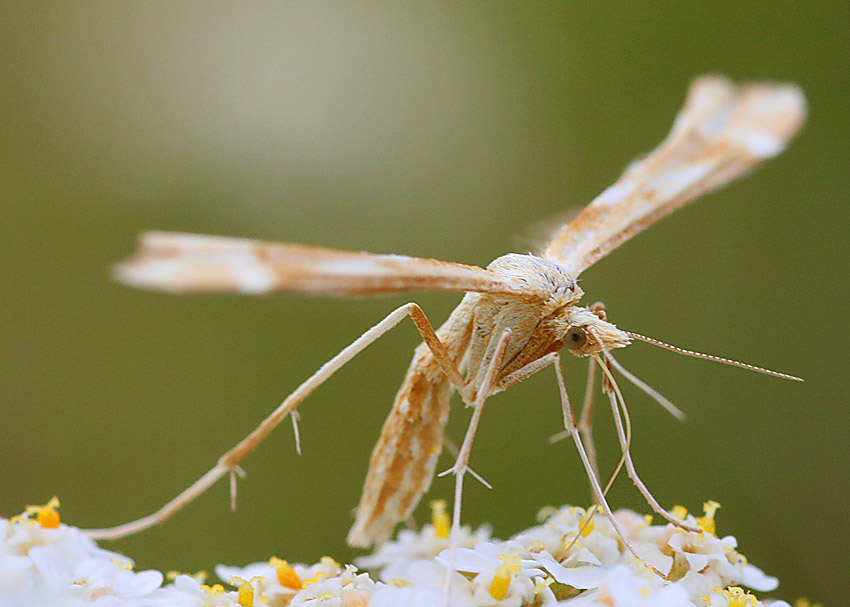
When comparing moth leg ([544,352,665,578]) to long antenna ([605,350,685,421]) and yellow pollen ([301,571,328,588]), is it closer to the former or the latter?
long antenna ([605,350,685,421])

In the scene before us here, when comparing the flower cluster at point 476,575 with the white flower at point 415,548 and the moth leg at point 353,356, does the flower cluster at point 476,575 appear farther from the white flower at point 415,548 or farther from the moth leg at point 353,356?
the moth leg at point 353,356

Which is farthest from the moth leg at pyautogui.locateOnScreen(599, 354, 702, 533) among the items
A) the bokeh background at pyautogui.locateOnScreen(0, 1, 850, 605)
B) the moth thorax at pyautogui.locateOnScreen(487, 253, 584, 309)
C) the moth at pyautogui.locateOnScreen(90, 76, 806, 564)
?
the bokeh background at pyautogui.locateOnScreen(0, 1, 850, 605)

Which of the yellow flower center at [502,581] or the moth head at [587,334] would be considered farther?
the moth head at [587,334]

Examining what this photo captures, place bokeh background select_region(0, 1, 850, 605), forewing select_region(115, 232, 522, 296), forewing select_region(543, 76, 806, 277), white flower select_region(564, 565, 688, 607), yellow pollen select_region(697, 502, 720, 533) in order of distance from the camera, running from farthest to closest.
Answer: bokeh background select_region(0, 1, 850, 605), forewing select_region(543, 76, 806, 277), yellow pollen select_region(697, 502, 720, 533), white flower select_region(564, 565, 688, 607), forewing select_region(115, 232, 522, 296)

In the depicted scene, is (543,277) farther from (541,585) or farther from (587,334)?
(541,585)

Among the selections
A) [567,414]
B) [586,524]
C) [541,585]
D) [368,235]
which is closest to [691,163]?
[567,414]

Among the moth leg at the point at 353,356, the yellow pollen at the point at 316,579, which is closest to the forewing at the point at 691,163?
the moth leg at the point at 353,356

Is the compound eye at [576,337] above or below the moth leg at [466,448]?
above

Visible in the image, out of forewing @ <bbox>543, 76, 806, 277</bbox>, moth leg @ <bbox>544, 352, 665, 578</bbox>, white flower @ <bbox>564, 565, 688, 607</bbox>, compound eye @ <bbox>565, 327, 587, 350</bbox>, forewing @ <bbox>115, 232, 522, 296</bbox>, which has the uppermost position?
forewing @ <bbox>543, 76, 806, 277</bbox>
